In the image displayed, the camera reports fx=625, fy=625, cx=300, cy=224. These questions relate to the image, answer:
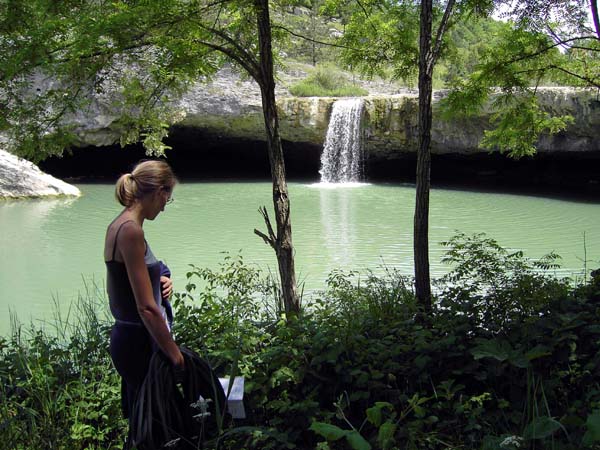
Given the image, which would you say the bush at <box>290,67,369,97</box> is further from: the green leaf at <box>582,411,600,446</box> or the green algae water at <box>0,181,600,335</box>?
the green leaf at <box>582,411,600,446</box>

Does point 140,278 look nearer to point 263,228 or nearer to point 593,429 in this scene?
point 593,429

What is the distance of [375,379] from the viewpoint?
305 cm

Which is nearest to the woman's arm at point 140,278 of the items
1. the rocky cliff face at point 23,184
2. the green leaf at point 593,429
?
the green leaf at point 593,429

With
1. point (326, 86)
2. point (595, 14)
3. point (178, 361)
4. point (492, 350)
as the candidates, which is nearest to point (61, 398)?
point (178, 361)

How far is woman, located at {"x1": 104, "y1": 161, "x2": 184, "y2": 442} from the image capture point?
2332 mm

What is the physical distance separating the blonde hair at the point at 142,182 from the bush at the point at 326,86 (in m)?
18.9

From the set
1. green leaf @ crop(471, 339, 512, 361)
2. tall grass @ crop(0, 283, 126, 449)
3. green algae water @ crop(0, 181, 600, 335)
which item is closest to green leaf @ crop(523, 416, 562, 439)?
green leaf @ crop(471, 339, 512, 361)

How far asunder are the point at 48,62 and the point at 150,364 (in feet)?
8.11

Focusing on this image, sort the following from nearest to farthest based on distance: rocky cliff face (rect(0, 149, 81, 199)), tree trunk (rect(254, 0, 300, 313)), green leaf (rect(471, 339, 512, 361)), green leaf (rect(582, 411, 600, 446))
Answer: green leaf (rect(582, 411, 600, 446)) < green leaf (rect(471, 339, 512, 361)) < tree trunk (rect(254, 0, 300, 313)) < rocky cliff face (rect(0, 149, 81, 199))

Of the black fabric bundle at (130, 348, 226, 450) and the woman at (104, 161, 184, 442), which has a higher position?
the woman at (104, 161, 184, 442)

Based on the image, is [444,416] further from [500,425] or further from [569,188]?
[569,188]

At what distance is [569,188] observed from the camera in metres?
17.5

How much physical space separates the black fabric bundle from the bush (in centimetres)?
1909

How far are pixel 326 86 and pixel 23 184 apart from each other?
38.5 feet
